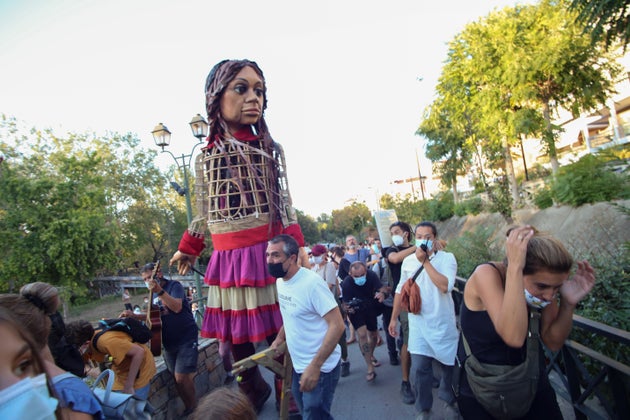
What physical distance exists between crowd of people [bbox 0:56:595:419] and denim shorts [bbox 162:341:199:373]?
11mm

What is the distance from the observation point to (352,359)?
5.18 metres

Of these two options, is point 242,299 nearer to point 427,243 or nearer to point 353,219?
point 427,243

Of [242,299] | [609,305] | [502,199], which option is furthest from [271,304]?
[502,199]

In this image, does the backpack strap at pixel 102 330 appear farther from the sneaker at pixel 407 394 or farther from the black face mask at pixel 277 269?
the sneaker at pixel 407 394

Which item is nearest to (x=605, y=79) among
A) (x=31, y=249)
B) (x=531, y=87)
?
(x=531, y=87)

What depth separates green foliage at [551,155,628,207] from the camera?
11.9 metres

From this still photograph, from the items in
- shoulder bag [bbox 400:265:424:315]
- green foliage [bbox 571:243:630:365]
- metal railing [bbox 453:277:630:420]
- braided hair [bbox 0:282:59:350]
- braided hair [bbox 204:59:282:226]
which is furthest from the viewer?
shoulder bag [bbox 400:265:424:315]

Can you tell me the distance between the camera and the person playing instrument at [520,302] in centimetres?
162

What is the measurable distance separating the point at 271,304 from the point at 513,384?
1.72m

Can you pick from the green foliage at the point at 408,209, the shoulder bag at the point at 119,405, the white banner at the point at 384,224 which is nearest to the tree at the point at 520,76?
the green foliage at the point at 408,209

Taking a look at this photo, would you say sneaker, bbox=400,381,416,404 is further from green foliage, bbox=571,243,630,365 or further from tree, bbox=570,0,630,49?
tree, bbox=570,0,630,49

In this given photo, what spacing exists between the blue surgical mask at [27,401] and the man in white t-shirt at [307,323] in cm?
156

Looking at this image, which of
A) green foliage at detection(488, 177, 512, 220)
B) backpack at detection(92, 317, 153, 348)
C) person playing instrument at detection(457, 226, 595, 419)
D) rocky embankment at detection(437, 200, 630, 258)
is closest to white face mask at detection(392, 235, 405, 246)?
person playing instrument at detection(457, 226, 595, 419)

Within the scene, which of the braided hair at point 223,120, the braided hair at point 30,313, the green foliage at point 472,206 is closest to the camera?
the braided hair at point 30,313
